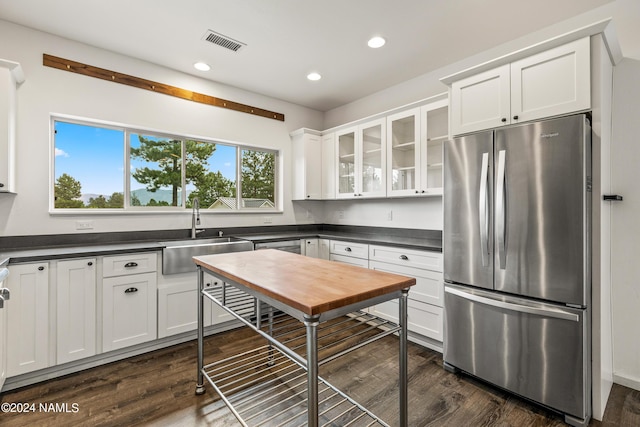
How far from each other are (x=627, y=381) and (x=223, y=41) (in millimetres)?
4179

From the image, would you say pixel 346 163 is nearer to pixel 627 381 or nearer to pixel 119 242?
pixel 119 242

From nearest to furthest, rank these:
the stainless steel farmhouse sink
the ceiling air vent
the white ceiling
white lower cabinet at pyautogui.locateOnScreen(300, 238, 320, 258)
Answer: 1. the white ceiling
2. the ceiling air vent
3. the stainless steel farmhouse sink
4. white lower cabinet at pyautogui.locateOnScreen(300, 238, 320, 258)

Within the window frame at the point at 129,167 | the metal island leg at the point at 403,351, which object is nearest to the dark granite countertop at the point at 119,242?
the window frame at the point at 129,167

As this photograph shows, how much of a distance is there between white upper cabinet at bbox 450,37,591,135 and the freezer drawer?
1249 mm

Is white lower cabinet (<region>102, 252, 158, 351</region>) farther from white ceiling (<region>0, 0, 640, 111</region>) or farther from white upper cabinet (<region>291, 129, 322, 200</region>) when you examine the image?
white upper cabinet (<region>291, 129, 322, 200</region>)

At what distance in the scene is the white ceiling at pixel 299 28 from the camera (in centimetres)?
225

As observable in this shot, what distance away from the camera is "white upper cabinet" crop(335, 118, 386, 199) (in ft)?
11.6

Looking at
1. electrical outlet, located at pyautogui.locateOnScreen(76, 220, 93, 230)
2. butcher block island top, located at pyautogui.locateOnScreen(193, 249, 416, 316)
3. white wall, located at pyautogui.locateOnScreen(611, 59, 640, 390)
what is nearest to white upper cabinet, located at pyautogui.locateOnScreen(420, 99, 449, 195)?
white wall, located at pyautogui.locateOnScreen(611, 59, 640, 390)

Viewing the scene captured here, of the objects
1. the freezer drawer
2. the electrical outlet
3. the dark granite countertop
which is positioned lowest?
the freezer drawer

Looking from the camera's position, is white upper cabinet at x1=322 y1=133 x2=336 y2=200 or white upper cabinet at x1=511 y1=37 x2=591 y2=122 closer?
→ white upper cabinet at x1=511 y1=37 x2=591 y2=122

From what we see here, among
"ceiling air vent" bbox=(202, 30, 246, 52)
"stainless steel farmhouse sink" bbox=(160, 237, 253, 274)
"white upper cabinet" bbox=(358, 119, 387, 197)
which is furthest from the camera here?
"white upper cabinet" bbox=(358, 119, 387, 197)

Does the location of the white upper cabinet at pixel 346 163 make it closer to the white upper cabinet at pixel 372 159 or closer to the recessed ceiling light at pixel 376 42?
the white upper cabinet at pixel 372 159

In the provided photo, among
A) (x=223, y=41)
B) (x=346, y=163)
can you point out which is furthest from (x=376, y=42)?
(x=346, y=163)

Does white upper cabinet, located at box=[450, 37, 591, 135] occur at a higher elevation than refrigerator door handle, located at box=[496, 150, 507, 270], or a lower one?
higher
